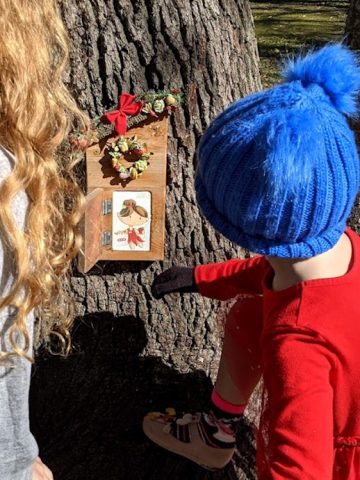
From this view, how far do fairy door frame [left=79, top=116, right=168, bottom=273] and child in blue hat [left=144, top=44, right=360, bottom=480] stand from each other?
298 mm

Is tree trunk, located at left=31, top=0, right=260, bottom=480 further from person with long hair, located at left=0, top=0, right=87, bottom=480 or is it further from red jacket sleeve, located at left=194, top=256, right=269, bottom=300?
person with long hair, located at left=0, top=0, right=87, bottom=480

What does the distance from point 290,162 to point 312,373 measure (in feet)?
1.70

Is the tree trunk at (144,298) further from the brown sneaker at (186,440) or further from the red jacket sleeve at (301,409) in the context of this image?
the red jacket sleeve at (301,409)

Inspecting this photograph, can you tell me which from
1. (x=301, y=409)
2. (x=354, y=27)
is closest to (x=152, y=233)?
(x=301, y=409)

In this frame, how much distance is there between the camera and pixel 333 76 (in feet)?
5.91

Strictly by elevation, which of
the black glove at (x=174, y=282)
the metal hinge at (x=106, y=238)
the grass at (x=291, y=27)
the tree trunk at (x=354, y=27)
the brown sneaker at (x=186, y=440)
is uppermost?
the grass at (x=291, y=27)

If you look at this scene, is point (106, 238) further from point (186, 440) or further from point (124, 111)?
point (186, 440)

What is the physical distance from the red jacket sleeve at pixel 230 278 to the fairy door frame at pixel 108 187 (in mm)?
207

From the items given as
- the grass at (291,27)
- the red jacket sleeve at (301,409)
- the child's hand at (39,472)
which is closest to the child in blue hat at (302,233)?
the red jacket sleeve at (301,409)

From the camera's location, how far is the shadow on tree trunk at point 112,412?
2525 millimetres

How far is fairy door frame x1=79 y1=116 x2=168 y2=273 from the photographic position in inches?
85.2

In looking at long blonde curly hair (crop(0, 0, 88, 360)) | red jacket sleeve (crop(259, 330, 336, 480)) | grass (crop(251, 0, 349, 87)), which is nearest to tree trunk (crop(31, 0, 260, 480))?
long blonde curly hair (crop(0, 0, 88, 360))

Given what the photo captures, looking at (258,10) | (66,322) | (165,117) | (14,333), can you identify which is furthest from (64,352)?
(258,10)

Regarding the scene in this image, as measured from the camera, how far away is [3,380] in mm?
1500
